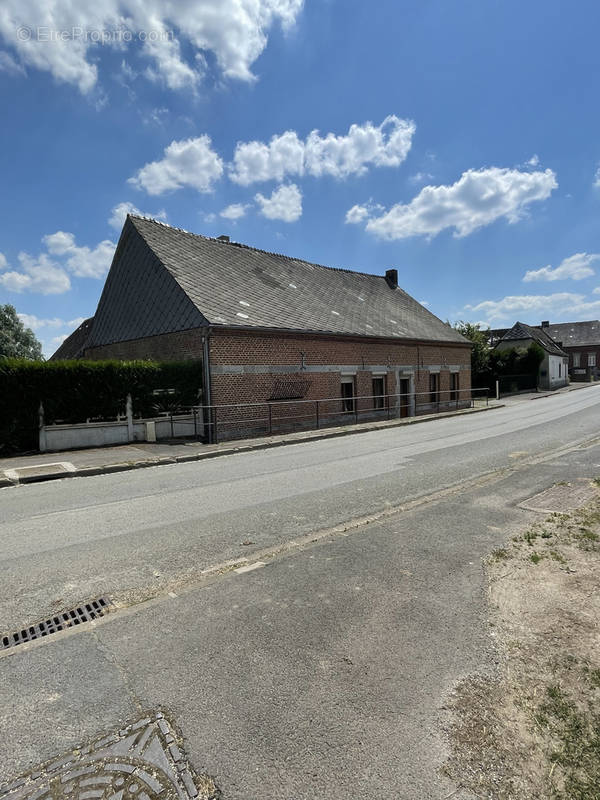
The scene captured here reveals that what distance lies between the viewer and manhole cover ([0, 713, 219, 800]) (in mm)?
1942

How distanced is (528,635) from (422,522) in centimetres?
252

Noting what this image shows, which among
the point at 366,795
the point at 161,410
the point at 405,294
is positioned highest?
the point at 405,294

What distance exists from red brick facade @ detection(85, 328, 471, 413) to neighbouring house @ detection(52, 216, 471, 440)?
0.14 ft

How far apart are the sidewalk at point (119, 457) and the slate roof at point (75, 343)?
14.0 m

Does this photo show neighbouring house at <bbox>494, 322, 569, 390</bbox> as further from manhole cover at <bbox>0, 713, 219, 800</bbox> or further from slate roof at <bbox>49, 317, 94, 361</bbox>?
manhole cover at <bbox>0, 713, 219, 800</bbox>

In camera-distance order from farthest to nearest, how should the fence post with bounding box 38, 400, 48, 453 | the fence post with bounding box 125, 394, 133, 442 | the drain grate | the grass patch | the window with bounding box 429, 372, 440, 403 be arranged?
the window with bounding box 429, 372, 440, 403 → the fence post with bounding box 125, 394, 133, 442 → the fence post with bounding box 38, 400, 48, 453 → the drain grate → the grass patch

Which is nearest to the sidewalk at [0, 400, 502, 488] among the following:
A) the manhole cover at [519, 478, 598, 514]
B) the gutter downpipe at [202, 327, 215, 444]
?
the gutter downpipe at [202, 327, 215, 444]

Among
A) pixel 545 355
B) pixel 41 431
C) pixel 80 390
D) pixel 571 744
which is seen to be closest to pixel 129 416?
pixel 80 390

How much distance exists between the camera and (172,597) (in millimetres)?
3723

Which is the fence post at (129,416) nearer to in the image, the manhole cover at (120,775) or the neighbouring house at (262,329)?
the neighbouring house at (262,329)

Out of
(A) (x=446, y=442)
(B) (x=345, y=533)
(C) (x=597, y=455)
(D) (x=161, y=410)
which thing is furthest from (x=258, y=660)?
(D) (x=161, y=410)

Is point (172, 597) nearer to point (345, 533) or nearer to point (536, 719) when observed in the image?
point (345, 533)

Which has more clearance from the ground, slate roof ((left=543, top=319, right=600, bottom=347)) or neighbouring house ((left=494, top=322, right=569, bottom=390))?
slate roof ((left=543, top=319, right=600, bottom=347))

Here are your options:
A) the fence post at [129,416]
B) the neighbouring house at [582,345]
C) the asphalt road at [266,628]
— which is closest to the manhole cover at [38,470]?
the asphalt road at [266,628]
